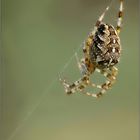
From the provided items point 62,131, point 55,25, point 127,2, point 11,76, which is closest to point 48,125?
point 62,131

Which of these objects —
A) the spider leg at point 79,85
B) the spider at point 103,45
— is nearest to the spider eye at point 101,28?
the spider at point 103,45

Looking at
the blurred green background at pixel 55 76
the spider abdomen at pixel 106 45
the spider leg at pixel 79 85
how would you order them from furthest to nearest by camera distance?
the blurred green background at pixel 55 76 → the spider leg at pixel 79 85 → the spider abdomen at pixel 106 45

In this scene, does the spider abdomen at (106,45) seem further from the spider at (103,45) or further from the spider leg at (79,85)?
the spider leg at (79,85)

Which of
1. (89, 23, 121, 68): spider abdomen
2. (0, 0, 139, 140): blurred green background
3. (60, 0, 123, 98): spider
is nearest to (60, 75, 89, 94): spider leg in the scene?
(60, 0, 123, 98): spider

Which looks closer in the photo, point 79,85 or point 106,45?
point 106,45

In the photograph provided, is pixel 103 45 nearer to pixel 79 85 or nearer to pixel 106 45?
pixel 106 45

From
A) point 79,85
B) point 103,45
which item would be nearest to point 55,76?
point 79,85
